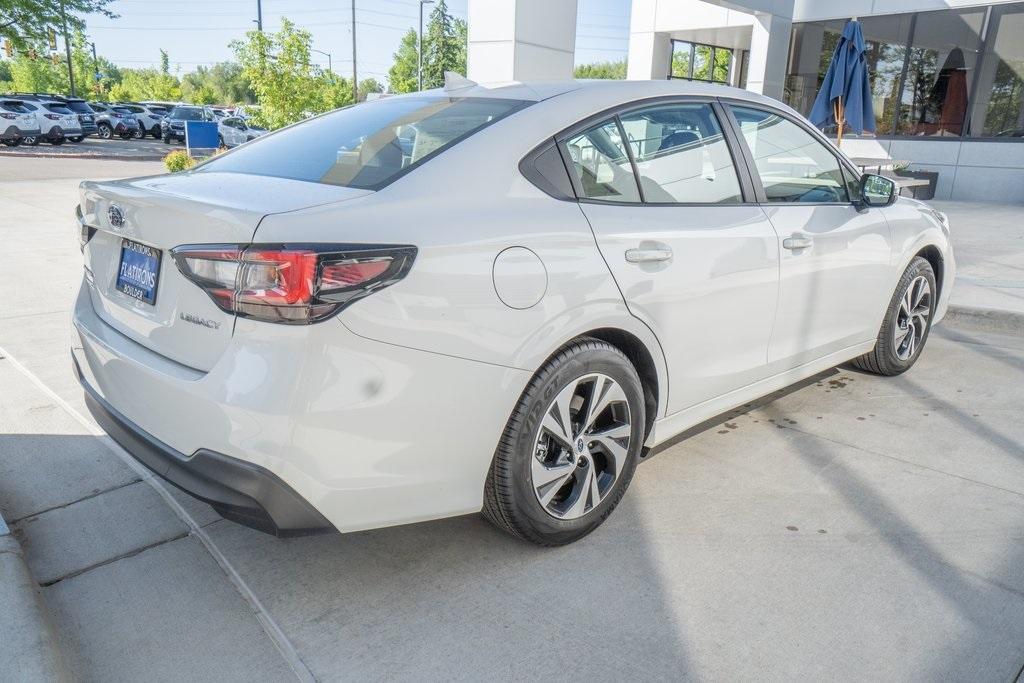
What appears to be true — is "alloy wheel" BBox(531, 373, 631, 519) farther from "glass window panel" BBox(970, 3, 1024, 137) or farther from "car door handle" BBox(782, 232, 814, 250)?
"glass window panel" BBox(970, 3, 1024, 137)

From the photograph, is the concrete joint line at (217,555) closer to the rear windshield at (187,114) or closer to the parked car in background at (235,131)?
the parked car in background at (235,131)

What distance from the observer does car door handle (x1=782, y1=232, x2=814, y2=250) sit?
3.51m

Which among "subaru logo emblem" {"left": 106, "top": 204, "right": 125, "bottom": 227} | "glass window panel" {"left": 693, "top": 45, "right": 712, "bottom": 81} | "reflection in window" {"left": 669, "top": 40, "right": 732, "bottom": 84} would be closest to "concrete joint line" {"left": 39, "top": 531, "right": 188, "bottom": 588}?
"subaru logo emblem" {"left": 106, "top": 204, "right": 125, "bottom": 227}

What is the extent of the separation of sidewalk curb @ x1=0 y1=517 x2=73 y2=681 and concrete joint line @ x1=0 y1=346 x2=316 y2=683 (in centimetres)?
54

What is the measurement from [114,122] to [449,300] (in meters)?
39.4

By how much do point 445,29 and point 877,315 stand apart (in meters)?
96.4

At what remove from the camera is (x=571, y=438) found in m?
2.79

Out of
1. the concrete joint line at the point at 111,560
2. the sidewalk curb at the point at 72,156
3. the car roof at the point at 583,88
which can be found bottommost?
the sidewalk curb at the point at 72,156

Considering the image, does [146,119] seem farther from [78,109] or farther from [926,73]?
[926,73]

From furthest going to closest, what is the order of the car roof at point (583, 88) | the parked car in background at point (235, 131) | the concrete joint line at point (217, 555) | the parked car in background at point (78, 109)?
the parked car in background at point (78, 109) → the parked car in background at point (235, 131) → the car roof at point (583, 88) → the concrete joint line at point (217, 555)

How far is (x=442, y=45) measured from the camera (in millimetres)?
88625

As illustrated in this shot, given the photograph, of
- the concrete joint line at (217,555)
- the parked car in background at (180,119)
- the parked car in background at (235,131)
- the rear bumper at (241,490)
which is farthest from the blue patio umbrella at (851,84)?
the parked car in background at (180,119)

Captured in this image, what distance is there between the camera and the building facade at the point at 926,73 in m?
14.8

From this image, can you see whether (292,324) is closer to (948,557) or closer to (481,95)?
(481,95)
